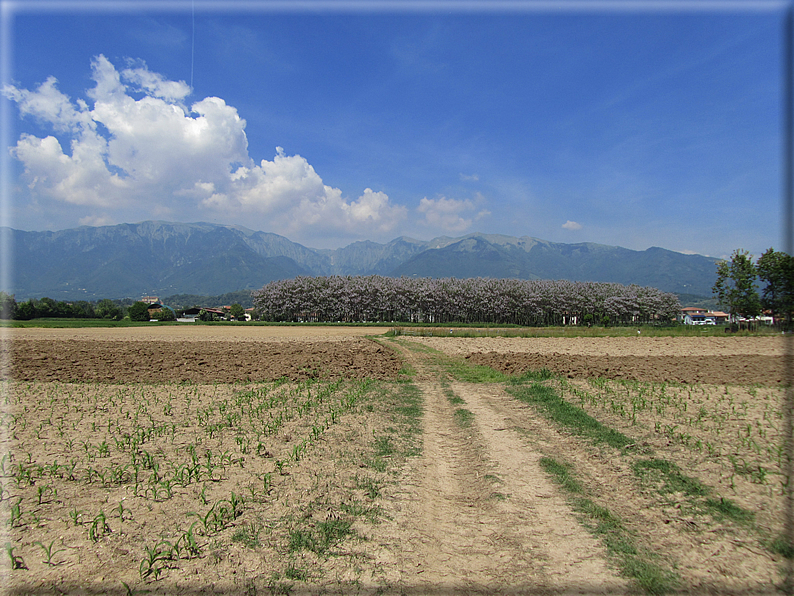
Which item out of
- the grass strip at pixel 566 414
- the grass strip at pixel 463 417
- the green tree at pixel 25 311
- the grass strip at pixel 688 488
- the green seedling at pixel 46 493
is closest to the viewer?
the grass strip at pixel 688 488

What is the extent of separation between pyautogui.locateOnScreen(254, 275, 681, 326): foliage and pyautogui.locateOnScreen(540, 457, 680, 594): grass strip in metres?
97.8

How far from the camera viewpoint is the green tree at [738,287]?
5719cm

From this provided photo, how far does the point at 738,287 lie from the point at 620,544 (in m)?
73.0

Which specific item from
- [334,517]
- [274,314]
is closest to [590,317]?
[274,314]

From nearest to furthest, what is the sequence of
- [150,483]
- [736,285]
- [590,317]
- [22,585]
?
[22,585] < [150,483] < [736,285] < [590,317]

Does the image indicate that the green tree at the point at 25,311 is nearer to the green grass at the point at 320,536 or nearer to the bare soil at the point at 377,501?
the bare soil at the point at 377,501

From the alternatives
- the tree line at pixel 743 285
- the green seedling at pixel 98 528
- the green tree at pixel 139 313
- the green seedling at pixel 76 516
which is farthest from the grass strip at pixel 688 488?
the green tree at pixel 139 313

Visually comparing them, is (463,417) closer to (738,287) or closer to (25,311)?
(738,287)

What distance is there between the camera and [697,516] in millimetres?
5676

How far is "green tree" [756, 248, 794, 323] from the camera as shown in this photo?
34.5 metres

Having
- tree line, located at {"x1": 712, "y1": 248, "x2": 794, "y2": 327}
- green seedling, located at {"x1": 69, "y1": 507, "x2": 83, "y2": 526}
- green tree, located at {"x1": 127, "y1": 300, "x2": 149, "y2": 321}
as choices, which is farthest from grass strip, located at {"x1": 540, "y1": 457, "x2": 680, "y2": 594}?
green tree, located at {"x1": 127, "y1": 300, "x2": 149, "y2": 321}

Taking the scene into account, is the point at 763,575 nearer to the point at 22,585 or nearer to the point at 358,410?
the point at 22,585

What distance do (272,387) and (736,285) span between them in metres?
71.9

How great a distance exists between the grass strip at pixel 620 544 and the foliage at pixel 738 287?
68161mm
